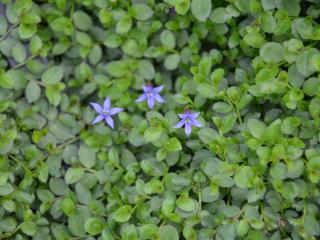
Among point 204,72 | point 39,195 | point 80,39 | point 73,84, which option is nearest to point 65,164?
point 39,195

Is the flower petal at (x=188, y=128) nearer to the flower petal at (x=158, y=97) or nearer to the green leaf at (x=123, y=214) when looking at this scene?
the flower petal at (x=158, y=97)

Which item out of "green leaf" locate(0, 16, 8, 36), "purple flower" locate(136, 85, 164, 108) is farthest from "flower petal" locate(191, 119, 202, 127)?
"green leaf" locate(0, 16, 8, 36)

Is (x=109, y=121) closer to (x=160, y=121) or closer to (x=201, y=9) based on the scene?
(x=160, y=121)

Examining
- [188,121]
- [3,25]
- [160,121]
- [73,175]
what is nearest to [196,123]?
[188,121]

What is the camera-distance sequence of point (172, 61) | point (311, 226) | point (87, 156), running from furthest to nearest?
1. point (172, 61)
2. point (87, 156)
3. point (311, 226)

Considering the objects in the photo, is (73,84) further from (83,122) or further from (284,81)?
(284,81)

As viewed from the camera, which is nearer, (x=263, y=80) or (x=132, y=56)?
(x=263, y=80)

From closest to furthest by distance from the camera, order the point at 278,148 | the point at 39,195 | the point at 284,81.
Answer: the point at 278,148 < the point at 284,81 < the point at 39,195
